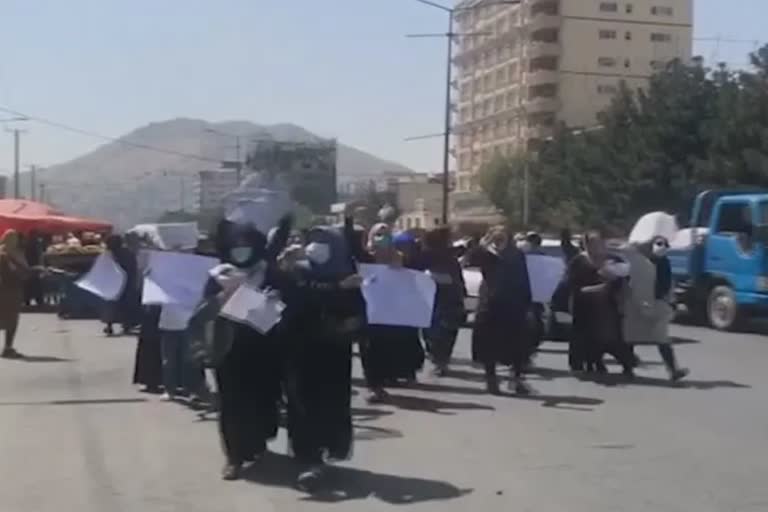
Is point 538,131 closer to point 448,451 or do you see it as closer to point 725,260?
point 725,260

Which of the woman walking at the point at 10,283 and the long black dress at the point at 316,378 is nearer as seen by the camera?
the long black dress at the point at 316,378

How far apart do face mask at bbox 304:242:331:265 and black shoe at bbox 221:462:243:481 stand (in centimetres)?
145

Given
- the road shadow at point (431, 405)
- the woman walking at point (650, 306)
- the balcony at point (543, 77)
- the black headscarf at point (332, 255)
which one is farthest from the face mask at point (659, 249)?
the balcony at point (543, 77)

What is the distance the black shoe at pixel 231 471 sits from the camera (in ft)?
30.2

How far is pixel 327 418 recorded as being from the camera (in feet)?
30.1

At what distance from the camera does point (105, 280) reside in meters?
17.1

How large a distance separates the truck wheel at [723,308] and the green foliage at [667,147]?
11567mm

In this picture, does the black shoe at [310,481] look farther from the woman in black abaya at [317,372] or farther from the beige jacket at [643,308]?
the beige jacket at [643,308]

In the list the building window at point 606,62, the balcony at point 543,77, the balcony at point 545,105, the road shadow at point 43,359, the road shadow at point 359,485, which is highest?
the building window at point 606,62

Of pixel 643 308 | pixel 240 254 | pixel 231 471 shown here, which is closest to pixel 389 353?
pixel 643 308

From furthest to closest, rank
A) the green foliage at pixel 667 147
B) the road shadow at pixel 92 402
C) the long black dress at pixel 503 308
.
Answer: the green foliage at pixel 667 147, the long black dress at pixel 503 308, the road shadow at pixel 92 402

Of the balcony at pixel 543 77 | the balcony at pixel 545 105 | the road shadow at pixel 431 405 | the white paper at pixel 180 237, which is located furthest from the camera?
the balcony at pixel 543 77

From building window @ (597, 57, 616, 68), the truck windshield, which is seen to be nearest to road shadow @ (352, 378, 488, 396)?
the truck windshield

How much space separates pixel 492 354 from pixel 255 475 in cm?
496
